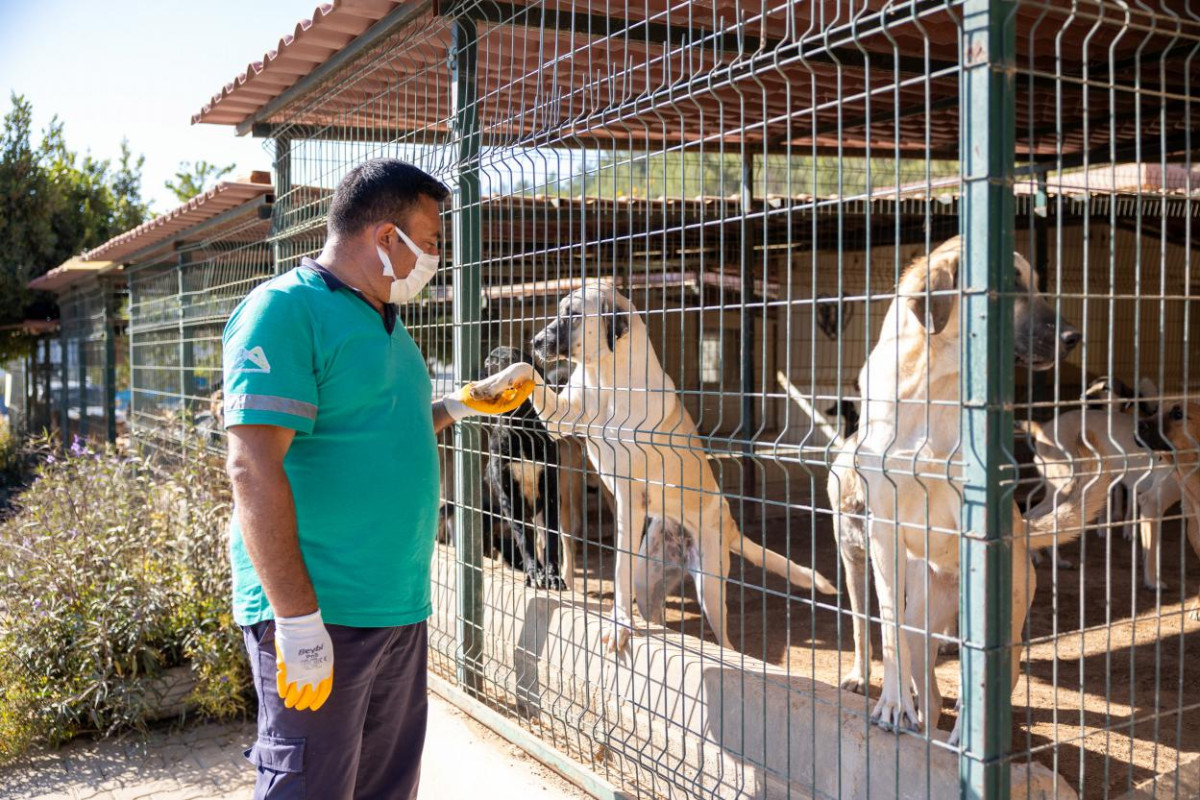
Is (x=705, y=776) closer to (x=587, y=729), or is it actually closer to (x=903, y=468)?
(x=587, y=729)

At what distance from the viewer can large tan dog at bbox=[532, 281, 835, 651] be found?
154 inches

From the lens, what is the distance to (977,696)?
2.10 meters

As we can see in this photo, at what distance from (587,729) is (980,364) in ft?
8.46

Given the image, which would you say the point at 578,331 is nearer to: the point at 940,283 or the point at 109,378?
the point at 940,283

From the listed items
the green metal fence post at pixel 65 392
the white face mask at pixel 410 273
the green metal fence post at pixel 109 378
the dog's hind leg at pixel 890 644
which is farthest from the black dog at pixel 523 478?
the green metal fence post at pixel 65 392

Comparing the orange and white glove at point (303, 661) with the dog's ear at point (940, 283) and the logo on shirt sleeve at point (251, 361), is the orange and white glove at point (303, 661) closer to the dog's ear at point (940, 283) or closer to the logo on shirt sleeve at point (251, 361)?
the logo on shirt sleeve at point (251, 361)

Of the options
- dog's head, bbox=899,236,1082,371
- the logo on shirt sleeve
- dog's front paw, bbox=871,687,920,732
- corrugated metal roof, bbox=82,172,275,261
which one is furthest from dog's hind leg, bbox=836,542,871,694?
corrugated metal roof, bbox=82,172,275,261

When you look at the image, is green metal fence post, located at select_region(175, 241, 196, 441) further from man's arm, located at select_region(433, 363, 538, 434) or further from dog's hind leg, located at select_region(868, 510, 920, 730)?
dog's hind leg, located at select_region(868, 510, 920, 730)

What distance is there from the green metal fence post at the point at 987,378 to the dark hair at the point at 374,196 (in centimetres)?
139

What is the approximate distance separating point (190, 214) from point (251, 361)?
662 cm

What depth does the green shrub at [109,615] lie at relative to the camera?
4598mm

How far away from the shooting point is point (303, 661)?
2211 millimetres

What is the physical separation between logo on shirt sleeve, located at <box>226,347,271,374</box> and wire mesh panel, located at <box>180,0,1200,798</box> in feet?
3.85

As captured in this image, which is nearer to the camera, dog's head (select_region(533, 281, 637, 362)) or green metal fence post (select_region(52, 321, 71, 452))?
dog's head (select_region(533, 281, 637, 362))
